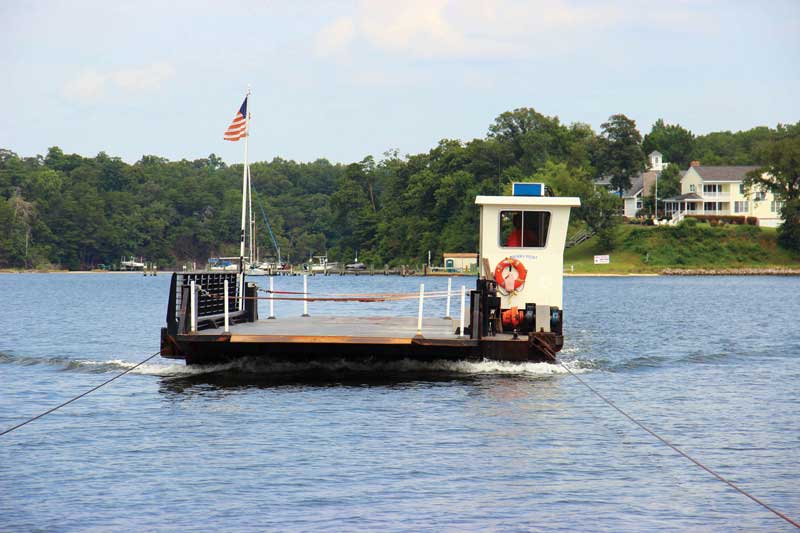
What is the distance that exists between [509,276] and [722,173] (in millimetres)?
→ 134498

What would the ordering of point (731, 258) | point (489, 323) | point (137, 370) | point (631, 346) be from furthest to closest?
point (731, 258), point (631, 346), point (137, 370), point (489, 323)

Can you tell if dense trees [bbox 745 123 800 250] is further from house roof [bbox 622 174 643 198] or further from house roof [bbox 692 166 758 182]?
house roof [bbox 622 174 643 198]

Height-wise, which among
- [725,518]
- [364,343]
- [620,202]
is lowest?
[725,518]

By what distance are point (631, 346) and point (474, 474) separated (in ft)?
76.9

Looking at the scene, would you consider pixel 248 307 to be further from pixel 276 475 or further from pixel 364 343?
pixel 276 475

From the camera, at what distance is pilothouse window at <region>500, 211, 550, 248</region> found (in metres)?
24.8

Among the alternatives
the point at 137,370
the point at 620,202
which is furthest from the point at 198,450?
the point at 620,202

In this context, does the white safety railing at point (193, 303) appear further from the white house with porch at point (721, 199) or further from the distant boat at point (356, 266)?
the distant boat at point (356, 266)

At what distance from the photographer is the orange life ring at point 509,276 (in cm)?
2480

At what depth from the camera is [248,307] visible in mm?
28375

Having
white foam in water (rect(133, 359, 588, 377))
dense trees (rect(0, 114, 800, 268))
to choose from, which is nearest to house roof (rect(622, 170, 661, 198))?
dense trees (rect(0, 114, 800, 268))

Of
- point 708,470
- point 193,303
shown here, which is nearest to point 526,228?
point 193,303

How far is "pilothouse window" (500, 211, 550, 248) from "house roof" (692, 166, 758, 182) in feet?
434

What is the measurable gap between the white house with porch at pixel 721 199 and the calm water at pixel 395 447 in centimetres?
12295
